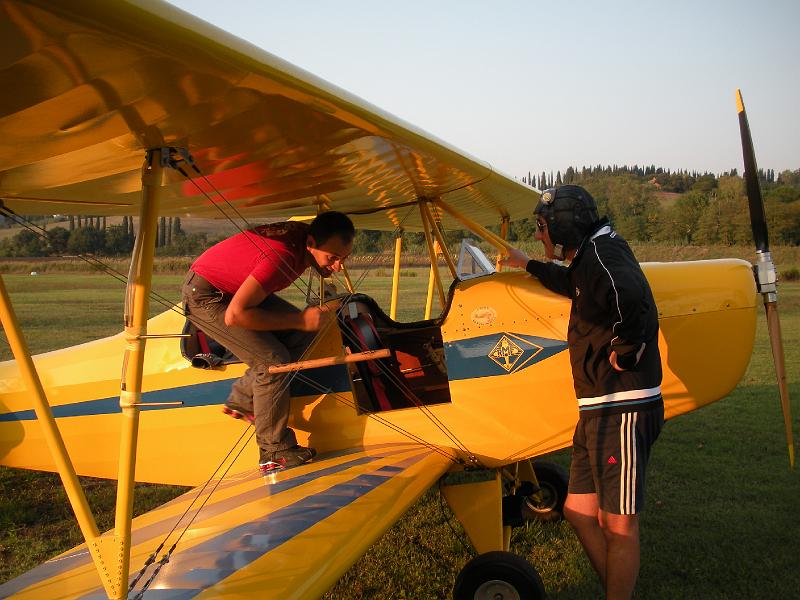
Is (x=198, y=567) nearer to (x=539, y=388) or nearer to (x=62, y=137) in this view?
(x=62, y=137)

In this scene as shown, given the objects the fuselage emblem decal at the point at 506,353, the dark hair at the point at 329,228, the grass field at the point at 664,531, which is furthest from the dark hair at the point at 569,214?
the grass field at the point at 664,531

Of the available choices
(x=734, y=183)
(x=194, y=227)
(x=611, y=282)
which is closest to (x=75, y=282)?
(x=194, y=227)

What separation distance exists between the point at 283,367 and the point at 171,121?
145 centimetres

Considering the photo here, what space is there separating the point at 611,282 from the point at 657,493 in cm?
302

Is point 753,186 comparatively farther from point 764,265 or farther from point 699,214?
point 699,214

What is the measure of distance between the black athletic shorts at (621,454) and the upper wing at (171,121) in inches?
61.1

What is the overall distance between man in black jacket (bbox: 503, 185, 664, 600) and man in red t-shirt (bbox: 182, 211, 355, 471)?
1308 mm

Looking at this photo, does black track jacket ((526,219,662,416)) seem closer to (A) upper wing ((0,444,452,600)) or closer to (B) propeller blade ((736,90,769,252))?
(A) upper wing ((0,444,452,600))

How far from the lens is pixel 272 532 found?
8.91 feet

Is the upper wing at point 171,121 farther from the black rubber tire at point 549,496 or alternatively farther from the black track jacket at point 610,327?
the black rubber tire at point 549,496

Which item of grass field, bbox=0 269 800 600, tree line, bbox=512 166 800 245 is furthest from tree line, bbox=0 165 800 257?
grass field, bbox=0 269 800 600

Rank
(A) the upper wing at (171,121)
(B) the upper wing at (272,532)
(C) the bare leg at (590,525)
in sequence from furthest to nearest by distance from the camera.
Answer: (C) the bare leg at (590,525)
(B) the upper wing at (272,532)
(A) the upper wing at (171,121)

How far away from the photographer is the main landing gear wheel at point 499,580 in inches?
132

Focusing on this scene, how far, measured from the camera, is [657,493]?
206 inches
